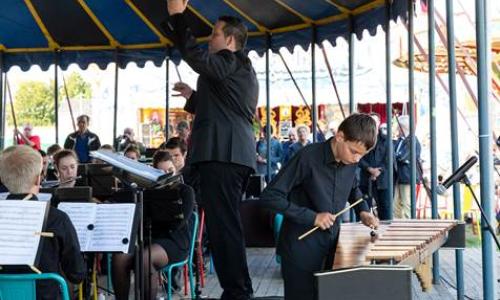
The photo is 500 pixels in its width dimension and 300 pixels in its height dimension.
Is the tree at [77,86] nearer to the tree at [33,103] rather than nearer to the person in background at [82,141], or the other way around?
the tree at [33,103]

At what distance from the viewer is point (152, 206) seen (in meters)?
5.59

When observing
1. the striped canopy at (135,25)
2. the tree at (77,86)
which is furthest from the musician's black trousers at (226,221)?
the tree at (77,86)

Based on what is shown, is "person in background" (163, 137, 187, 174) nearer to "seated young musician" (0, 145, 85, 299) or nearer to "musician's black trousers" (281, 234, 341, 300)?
"seated young musician" (0, 145, 85, 299)

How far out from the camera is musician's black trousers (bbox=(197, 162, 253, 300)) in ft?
16.7

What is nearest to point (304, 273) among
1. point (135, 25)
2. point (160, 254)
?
point (160, 254)

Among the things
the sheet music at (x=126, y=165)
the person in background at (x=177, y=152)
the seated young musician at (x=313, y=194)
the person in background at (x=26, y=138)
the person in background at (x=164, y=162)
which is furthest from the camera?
the person in background at (x=26, y=138)

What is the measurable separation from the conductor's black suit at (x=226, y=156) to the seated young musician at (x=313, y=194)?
783 mm

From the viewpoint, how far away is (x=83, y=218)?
16.6 ft

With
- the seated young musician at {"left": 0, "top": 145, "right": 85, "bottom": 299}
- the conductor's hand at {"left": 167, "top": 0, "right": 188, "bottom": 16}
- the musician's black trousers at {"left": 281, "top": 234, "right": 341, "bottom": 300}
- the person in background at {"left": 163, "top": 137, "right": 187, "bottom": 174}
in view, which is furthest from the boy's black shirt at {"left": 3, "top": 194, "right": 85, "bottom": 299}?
the person in background at {"left": 163, "top": 137, "right": 187, "bottom": 174}

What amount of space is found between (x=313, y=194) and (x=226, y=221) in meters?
0.99

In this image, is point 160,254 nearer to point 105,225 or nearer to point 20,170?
point 105,225

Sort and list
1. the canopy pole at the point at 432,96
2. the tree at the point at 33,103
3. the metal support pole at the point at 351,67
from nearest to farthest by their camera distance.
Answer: the canopy pole at the point at 432,96 → the metal support pole at the point at 351,67 → the tree at the point at 33,103

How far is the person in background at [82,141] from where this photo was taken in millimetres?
13320

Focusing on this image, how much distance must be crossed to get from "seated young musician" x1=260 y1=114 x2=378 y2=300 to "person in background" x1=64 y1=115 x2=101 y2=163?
9.48 meters
